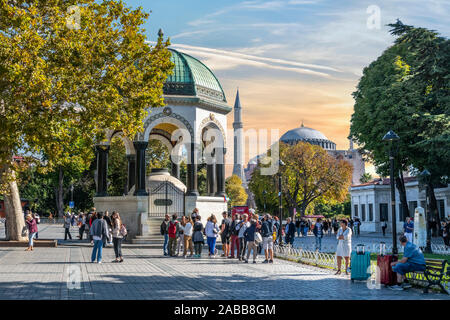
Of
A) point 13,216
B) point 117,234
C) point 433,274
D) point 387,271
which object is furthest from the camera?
point 13,216

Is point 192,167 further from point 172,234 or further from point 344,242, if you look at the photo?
point 344,242

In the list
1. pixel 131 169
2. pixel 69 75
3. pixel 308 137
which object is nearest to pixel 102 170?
pixel 131 169

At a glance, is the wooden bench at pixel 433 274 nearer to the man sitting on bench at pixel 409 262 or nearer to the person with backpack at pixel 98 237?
the man sitting on bench at pixel 409 262

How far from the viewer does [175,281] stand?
43.8 ft

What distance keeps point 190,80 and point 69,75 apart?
35.8 feet

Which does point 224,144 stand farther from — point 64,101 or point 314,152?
point 314,152

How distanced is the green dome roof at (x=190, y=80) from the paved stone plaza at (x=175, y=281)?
13289mm

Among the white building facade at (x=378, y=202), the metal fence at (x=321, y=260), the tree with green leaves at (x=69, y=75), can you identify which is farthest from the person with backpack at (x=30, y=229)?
the white building facade at (x=378, y=202)

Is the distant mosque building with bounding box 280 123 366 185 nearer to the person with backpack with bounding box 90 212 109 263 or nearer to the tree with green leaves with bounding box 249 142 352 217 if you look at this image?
the tree with green leaves with bounding box 249 142 352 217

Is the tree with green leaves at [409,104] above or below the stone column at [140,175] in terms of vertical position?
above

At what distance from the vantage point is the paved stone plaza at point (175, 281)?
36.3 feet

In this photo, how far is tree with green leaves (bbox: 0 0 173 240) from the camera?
771 inches

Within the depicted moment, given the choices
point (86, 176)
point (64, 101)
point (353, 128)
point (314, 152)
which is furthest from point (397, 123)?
point (86, 176)

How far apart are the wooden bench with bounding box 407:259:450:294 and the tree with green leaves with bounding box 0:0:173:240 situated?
13.3 metres
